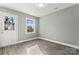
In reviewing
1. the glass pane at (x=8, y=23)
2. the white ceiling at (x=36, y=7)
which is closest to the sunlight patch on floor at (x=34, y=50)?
the glass pane at (x=8, y=23)

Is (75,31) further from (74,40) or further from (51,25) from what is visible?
(51,25)

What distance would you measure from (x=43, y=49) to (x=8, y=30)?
0.80 metres

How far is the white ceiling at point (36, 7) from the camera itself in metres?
1.57

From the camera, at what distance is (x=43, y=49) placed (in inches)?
65.1

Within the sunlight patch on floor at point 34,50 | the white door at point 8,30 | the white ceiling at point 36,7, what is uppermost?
the white ceiling at point 36,7

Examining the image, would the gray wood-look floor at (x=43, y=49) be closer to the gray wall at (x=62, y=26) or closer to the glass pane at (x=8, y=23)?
the gray wall at (x=62, y=26)

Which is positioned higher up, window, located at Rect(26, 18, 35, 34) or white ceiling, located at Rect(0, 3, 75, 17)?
white ceiling, located at Rect(0, 3, 75, 17)

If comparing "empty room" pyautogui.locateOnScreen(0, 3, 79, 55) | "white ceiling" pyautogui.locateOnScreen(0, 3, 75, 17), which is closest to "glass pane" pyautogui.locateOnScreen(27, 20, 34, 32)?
"empty room" pyautogui.locateOnScreen(0, 3, 79, 55)

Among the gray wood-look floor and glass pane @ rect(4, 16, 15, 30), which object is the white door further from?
the gray wood-look floor

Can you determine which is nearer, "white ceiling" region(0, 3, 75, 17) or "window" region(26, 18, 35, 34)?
"white ceiling" region(0, 3, 75, 17)

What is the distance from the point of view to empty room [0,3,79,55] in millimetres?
1603

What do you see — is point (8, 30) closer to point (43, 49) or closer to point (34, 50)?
point (34, 50)

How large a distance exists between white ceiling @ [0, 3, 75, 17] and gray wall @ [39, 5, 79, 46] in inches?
3.8

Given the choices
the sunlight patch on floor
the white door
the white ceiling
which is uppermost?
the white ceiling
